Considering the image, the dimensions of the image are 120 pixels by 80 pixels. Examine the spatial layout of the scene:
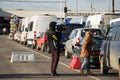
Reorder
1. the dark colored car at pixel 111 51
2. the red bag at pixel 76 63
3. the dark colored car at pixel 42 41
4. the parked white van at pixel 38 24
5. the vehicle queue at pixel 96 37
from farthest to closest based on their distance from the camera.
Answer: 1. the parked white van at pixel 38 24
2. the dark colored car at pixel 42 41
3. the red bag at pixel 76 63
4. the vehicle queue at pixel 96 37
5. the dark colored car at pixel 111 51

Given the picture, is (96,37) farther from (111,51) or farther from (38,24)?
(38,24)

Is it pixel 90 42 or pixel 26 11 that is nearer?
pixel 90 42

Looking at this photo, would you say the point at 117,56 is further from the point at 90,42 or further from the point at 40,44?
the point at 40,44

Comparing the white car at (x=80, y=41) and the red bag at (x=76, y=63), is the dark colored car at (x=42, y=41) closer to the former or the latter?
the white car at (x=80, y=41)

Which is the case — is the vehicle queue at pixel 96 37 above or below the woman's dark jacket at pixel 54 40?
below

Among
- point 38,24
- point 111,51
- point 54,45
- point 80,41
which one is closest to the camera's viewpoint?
point 111,51

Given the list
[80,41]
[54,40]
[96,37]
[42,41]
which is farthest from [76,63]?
[42,41]

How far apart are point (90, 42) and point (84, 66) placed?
953 millimetres

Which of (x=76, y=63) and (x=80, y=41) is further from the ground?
(x=80, y=41)

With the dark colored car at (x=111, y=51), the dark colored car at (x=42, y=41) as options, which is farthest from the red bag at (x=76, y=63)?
the dark colored car at (x=42, y=41)

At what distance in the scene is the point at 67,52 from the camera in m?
27.4

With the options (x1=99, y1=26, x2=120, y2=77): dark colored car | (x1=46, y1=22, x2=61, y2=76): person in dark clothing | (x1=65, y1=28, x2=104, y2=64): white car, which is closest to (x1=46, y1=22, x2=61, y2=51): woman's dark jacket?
(x1=46, y1=22, x2=61, y2=76): person in dark clothing

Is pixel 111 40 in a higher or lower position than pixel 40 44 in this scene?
higher

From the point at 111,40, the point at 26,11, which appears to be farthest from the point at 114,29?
the point at 26,11
